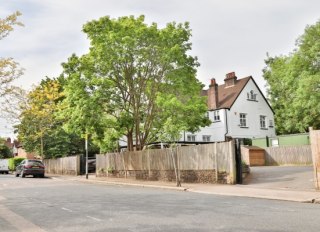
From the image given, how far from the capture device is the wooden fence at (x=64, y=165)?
39062 mm

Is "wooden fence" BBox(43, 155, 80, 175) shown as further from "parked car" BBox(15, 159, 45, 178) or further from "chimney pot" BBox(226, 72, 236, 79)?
"chimney pot" BBox(226, 72, 236, 79)

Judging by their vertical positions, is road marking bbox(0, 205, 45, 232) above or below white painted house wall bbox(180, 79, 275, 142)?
below

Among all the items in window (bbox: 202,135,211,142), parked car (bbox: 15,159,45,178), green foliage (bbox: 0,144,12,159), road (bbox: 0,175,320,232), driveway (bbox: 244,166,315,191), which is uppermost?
green foliage (bbox: 0,144,12,159)

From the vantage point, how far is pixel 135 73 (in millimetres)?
26812

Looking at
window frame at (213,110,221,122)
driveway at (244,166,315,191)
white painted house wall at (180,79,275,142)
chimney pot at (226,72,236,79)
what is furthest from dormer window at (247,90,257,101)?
driveway at (244,166,315,191)

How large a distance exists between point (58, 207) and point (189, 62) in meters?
16.7

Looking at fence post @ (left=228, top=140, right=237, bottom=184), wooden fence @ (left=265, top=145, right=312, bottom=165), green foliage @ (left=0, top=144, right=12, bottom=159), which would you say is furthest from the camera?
green foliage @ (left=0, top=144, right=12, bottom=159)

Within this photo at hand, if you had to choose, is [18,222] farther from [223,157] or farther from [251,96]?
[251,96]

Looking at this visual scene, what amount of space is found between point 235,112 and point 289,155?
16767 millimetres

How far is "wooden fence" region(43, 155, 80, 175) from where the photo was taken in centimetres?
3906

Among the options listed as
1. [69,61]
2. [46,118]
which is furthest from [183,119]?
[46,118]

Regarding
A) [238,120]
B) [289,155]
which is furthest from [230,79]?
[289,155]

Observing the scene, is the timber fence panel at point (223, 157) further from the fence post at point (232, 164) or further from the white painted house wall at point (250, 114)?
the white painted house wall at point (250, 114)

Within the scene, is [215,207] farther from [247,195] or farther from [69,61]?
[69,61]
